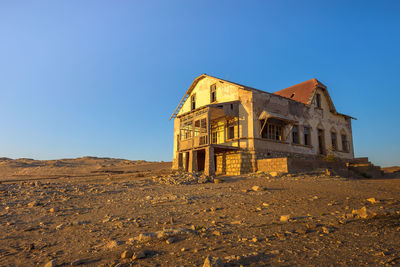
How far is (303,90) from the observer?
2400 centimetres

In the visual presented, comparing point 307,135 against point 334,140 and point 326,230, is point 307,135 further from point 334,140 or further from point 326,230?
point 326,230

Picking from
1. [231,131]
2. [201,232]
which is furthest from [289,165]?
[201,232]

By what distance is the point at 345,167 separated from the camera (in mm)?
19125

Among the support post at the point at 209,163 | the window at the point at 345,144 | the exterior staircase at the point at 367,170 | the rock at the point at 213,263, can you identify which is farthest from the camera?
the window at the point at 345,144

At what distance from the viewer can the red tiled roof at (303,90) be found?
75.0 feet

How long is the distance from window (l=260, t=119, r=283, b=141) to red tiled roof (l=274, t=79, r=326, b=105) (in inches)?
175

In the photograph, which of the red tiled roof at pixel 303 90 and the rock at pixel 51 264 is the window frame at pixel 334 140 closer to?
the red tiled roof at pixel 303 90

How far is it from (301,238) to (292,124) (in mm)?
16513

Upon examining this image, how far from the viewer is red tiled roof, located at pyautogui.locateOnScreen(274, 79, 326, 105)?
22859 millimetres

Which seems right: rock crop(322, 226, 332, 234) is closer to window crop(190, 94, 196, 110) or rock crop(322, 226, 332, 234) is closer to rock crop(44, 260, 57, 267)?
rock crop(44, 260, 57, 267)

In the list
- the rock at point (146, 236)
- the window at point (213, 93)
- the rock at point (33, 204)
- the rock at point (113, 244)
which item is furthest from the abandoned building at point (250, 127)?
the rock at point (113, 244)

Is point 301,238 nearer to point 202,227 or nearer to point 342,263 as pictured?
point 342,263

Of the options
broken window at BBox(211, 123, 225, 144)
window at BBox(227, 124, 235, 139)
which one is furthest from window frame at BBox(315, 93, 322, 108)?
broken window at BBox(211, 123, 225, 144)

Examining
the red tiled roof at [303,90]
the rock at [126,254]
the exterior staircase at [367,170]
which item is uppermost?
the red tiled roof at [303,90]
